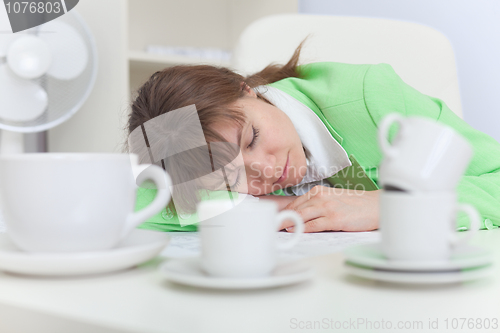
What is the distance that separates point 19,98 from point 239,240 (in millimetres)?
1124

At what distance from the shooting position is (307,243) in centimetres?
53

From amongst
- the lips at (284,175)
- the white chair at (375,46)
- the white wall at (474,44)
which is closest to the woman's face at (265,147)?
the lips at (284,175)

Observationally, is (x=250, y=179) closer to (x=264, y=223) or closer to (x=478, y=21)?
(x=264, y=223)

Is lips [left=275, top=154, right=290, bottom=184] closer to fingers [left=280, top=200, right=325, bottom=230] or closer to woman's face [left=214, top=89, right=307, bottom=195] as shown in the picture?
woman's face [left=214, top=89, right=307, bottom=195]

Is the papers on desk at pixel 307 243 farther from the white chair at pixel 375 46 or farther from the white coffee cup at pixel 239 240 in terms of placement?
the white chair at pixel 375 46

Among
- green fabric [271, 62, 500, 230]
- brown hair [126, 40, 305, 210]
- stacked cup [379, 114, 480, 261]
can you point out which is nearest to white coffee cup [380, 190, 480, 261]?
stacked cup [379, 114, 480, 261]

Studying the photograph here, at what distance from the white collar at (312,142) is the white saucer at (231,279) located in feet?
2.19

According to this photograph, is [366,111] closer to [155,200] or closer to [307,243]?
[307,243]

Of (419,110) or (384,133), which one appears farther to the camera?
(419,110)

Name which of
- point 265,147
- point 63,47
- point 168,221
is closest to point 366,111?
point 265,147

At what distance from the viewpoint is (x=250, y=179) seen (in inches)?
35.2

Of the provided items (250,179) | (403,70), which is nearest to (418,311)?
(250,179)

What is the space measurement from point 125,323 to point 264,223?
108 mm

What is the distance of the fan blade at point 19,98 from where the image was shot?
3.99ft
